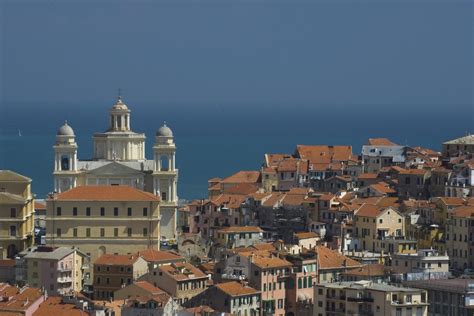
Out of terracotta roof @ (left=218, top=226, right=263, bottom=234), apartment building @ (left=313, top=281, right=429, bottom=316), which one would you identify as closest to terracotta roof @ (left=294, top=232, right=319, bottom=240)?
terracotta roof @ (left=218, top=226, right=263, bottom=234)

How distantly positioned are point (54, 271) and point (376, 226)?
10395 millimetres

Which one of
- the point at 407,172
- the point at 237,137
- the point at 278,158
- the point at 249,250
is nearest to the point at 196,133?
the point at 237,137

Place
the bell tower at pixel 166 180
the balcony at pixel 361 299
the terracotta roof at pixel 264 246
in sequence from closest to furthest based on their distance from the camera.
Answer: the balcony at pixel 361 299 → the terracotta roof at pixel 264 246 → the bell tower at pixel 166 180

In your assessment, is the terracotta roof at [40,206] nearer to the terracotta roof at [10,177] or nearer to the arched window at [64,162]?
the arched window at [64,162]

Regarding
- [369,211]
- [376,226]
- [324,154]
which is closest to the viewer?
[376,226]

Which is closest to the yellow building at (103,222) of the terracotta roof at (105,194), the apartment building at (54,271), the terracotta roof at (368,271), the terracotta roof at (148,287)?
the terracotta roof at (105,194)

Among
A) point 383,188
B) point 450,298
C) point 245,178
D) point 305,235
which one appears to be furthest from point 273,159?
point 450,298

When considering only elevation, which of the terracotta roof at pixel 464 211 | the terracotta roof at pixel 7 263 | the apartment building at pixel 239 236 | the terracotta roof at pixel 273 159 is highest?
the terracotta roof at pixel 273 159

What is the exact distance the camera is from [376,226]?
61.8m

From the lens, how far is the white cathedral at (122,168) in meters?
72.6

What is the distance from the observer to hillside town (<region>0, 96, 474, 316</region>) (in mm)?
51031

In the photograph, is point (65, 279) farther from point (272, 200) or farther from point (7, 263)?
point (272, 200)

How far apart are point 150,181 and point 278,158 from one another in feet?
30.0

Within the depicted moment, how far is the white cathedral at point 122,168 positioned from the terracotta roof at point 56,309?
1939 cm
